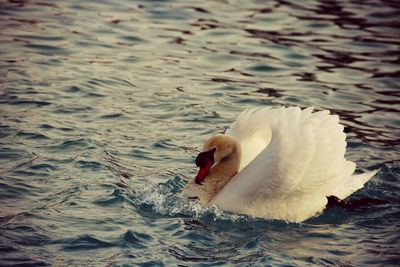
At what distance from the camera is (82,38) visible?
14.5 meters

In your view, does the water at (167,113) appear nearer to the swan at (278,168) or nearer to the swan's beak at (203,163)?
the swan at (278,168)

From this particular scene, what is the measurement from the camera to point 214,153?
30.0ft

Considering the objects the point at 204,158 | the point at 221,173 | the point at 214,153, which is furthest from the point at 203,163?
the point at 221,173

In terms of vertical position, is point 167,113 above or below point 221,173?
below

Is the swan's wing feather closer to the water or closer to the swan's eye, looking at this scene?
the swan's eye

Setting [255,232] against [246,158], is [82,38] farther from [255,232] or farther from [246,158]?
[255,232]

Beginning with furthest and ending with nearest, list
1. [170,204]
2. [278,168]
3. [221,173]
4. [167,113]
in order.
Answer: [167,113] → [221,173] → [170,204] → [278,168]

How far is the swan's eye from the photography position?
358 inches

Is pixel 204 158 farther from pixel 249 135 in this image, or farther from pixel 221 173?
pixel 249 135

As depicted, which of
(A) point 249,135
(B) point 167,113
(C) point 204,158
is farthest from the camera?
(B) point 167,113

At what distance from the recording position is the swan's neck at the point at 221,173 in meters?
9.16

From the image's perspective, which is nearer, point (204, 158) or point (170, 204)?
point (170, 204)

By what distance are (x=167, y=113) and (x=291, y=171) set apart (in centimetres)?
350

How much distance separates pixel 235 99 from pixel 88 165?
333 cm
